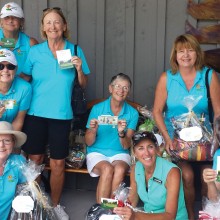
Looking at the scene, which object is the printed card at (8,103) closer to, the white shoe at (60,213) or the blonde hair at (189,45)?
the white shoe at (60,213)

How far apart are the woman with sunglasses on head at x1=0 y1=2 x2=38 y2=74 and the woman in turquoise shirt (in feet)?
4.37

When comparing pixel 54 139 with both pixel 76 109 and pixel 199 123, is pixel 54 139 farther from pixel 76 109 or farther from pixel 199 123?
pixel 199 123

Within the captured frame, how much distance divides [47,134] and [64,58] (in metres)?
0.75

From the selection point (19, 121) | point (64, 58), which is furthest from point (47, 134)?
point (64, 58)

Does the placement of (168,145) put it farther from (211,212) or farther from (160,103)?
(211,212)

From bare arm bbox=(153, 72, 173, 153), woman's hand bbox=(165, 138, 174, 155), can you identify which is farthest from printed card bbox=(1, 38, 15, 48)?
woman's hand bbox=(165, 138, 174, 155)

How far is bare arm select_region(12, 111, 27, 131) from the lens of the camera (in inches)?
169

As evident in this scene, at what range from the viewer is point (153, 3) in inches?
204

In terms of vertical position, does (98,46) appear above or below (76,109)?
above

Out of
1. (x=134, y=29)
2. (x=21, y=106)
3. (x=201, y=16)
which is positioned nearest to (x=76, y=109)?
(x=21, y=106)

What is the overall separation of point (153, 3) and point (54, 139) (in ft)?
6.21

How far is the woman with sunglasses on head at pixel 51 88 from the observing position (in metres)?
4.34

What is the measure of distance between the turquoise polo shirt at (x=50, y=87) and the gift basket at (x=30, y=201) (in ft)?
2.09

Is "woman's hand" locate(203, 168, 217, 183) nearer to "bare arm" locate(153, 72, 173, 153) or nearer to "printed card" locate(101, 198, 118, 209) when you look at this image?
"printed card" locate(101, 198, 118, 209)
